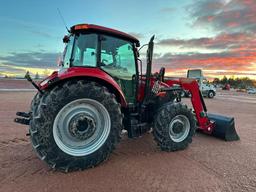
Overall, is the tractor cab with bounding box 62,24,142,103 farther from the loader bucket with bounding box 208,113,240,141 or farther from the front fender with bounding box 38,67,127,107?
the loader bucket with bounding box 208,113,240,141

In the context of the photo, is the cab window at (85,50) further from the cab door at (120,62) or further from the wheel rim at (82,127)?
the wheel rim at (82,127)

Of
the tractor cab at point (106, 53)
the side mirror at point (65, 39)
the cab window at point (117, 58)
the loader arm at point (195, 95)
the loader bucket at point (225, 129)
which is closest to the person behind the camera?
the tractor cab at point (106, 53)

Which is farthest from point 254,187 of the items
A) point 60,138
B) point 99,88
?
point 60,138

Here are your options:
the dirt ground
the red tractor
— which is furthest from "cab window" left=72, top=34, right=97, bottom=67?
the dirt ground

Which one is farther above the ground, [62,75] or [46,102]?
[62,75]

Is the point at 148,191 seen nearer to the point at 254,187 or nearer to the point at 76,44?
the point at 254,187

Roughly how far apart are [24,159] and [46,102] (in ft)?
4.47

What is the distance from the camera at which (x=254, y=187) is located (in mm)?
2885

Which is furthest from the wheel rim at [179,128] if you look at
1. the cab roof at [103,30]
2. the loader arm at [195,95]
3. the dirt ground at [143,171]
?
the cab roof at [103,30]

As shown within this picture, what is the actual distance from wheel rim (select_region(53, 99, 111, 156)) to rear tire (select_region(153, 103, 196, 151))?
3.83 feet

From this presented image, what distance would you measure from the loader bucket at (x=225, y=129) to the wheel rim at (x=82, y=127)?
3.29m

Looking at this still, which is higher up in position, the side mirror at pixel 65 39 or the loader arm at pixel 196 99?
the side mirror at pixel 65 39

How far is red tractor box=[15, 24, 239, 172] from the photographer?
119 inches

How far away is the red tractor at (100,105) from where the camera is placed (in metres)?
3.03
